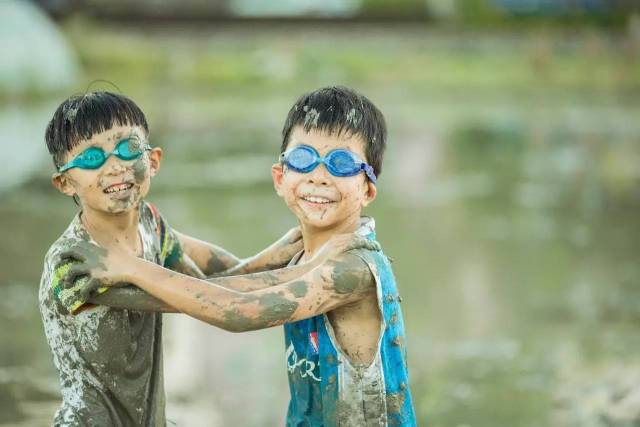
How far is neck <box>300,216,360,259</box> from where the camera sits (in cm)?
286

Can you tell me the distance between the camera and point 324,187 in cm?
279

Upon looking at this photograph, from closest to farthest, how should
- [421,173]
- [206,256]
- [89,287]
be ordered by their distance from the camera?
[89,287] → [206,256] → [421,173]

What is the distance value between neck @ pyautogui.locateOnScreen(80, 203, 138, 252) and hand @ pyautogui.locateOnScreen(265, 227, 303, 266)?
1.36 ft

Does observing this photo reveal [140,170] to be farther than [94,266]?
Yes

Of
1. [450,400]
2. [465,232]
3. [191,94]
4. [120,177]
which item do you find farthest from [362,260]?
[191,94]

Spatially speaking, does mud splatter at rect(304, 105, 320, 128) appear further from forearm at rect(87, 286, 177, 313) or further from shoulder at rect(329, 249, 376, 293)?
forearm at rect(87, 286, 177, 313)

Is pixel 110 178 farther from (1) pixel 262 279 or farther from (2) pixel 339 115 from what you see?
(2) pixel 339 115

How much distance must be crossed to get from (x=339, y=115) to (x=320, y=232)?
294 mm

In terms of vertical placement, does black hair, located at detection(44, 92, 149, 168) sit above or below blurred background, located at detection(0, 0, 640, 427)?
below

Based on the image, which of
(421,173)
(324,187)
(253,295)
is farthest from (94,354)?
(421,173)

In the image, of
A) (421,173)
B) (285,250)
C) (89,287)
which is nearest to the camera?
(89,287)

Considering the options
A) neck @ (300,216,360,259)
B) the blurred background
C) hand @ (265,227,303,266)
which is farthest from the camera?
the blurred background

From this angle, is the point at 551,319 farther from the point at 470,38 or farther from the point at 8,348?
the point at 470,38

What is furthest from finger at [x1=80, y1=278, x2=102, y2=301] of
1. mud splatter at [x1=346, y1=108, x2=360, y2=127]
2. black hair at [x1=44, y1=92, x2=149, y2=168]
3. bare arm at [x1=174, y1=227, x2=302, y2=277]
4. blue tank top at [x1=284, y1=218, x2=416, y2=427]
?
mud splatter at [x1=346, y1=108, x2=360, y2=127]
